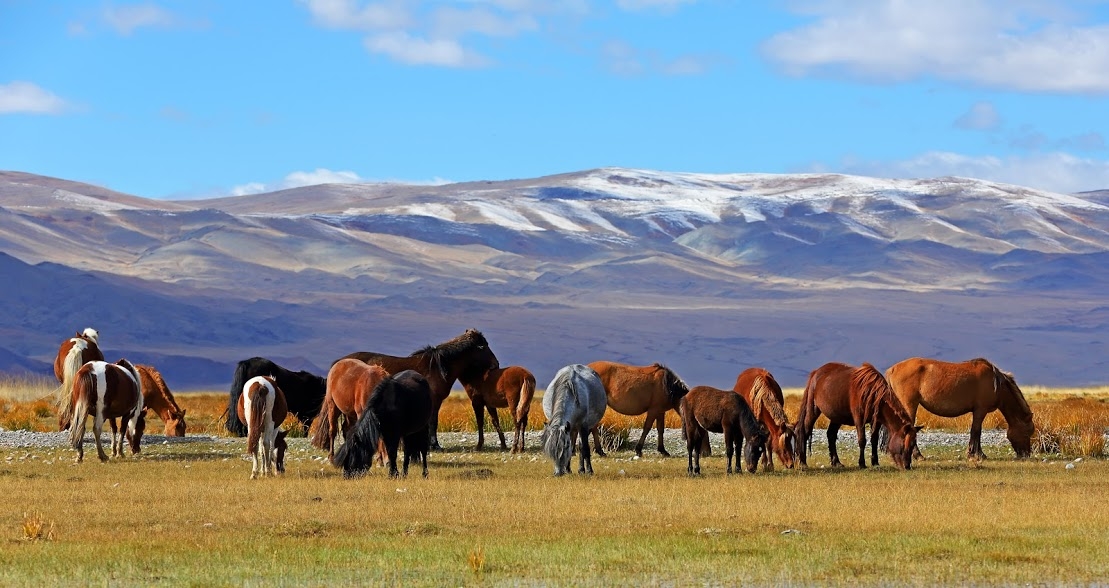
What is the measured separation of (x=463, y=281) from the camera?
17675 centimetres

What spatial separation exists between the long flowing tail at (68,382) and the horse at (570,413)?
25.0ft

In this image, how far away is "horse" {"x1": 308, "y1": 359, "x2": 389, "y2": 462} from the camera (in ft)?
71.2

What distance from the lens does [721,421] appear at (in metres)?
21.2

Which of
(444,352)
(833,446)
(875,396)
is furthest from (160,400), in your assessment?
(875,396)

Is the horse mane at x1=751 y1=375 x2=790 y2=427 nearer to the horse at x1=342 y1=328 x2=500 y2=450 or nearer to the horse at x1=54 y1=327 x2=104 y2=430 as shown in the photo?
the horse at x1=342 y1=328 x2=500 y2=450

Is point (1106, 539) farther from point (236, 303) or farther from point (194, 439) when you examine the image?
point (236, 303)

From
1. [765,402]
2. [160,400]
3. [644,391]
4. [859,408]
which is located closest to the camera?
[859,408]

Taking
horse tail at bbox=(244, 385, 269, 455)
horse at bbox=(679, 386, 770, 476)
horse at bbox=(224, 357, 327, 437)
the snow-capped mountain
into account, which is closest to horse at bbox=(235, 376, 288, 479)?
horse tail at bbox=(244, 385, 269, 455)

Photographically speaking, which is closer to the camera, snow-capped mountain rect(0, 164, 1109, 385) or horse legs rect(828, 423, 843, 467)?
horse legs rect(828, 423, 843, 467)

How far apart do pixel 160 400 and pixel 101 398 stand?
633 cm

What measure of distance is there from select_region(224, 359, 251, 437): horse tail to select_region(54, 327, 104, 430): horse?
2243 millimetres

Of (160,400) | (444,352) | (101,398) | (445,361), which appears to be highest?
(444,352)

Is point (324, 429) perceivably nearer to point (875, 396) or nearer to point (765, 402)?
point (765, 402)

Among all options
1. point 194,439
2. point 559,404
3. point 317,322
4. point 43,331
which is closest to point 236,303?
point 317,322
